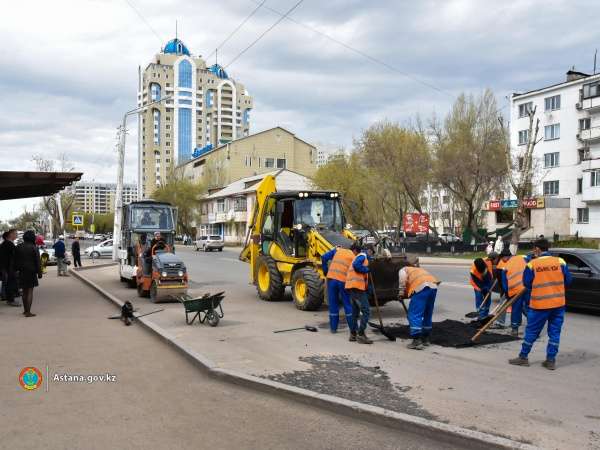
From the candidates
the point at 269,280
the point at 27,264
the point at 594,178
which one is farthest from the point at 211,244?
the point at 27,264

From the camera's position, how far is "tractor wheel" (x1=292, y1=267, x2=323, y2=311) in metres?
12.2

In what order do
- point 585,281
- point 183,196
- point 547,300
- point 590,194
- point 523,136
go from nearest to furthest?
point 547,300
point 585,281
point 590,194
point 523,136
point 183,196

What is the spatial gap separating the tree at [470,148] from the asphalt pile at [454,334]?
31.5 m

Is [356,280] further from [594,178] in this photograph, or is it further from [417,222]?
[594,178]

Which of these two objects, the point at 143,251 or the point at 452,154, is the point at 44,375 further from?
the point at 452,154

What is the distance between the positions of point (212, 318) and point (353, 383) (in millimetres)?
4638

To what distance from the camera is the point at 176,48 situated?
149 metres

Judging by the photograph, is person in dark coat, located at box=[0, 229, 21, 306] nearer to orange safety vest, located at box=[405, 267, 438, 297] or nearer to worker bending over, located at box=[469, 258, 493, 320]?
orange safety vest, located at box=[405, 267, 438, 297]

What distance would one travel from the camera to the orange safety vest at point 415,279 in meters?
8.38

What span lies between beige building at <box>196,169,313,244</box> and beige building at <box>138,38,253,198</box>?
175ft

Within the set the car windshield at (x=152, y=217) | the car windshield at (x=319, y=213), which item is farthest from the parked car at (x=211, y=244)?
the car windshield at (x=319, y=213)

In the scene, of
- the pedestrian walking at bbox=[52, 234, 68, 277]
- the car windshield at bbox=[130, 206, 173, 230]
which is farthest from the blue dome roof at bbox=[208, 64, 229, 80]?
the car windshield at bbox=[130, 206, 173, 230]

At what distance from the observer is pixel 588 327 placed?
1046 cm

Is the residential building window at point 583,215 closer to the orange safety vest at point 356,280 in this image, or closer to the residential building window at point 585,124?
the residential building window at point 585,124
